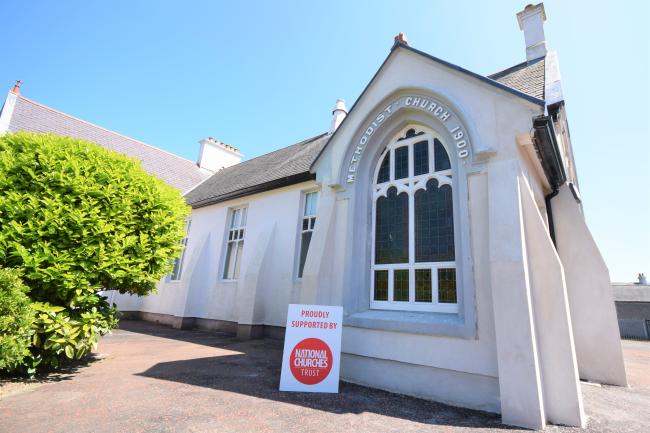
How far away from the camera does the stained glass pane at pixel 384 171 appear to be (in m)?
7.53

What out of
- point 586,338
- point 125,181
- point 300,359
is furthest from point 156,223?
point 586,338

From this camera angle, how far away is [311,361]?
577cm

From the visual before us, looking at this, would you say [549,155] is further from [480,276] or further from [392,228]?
[392,228]

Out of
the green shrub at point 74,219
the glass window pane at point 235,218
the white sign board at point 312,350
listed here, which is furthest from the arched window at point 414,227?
the glass window pane at point 235,218

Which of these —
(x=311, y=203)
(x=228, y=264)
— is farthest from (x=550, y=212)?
(x=228, y=264)

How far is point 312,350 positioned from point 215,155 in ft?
72.7

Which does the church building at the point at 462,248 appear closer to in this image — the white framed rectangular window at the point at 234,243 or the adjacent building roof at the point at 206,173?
the adjacent building roof at the point at 206,173

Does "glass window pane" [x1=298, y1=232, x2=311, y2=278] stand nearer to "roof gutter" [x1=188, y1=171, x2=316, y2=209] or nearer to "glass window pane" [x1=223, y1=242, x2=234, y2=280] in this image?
"roof gutter" [x1=188, y1=171, x2=316, y2=209]

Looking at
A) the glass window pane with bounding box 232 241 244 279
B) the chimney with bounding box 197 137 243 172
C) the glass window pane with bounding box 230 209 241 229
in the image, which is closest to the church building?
the glass window pane with bounding box 232 241 244 279

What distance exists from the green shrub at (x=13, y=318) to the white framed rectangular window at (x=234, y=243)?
27.7 ft

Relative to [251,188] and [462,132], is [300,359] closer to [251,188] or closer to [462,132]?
[462,132]

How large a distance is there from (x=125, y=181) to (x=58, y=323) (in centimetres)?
304

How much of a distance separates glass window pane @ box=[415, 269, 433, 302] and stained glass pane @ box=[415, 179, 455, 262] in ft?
0.88

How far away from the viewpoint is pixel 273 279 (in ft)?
38.7
